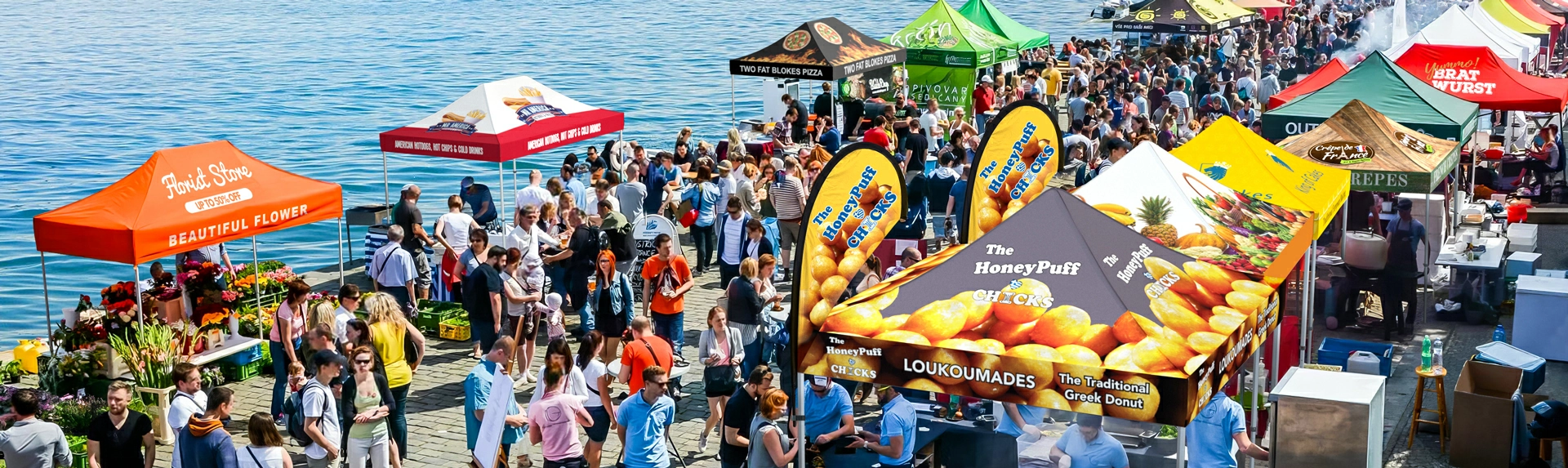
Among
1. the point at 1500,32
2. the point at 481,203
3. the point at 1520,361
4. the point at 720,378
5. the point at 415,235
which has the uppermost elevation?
the point at 1500,32

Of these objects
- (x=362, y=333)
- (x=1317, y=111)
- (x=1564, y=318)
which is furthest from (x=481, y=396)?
(x=1317, y=111)

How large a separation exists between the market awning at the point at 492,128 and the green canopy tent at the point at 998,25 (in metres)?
14.0

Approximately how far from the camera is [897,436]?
826cm

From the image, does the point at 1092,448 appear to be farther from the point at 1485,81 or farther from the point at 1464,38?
the point at 1464,38

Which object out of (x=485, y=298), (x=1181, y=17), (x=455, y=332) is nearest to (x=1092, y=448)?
(x=485, y=298)

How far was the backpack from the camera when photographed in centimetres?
851

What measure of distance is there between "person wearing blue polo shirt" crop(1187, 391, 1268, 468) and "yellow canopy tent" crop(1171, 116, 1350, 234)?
205 centimetres

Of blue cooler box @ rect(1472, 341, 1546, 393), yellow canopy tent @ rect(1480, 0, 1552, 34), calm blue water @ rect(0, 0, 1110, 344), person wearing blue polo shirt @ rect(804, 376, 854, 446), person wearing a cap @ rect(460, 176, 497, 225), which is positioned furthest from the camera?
calm blue water @ rect(0, 0, 1110, 344)

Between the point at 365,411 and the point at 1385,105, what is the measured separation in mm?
11100

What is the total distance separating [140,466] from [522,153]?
6902mm

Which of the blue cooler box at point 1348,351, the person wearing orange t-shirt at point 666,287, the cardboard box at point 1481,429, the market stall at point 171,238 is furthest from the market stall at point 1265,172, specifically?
the market stall at point 171,238

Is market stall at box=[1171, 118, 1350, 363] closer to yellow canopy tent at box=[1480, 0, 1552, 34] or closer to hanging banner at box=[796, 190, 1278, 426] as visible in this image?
hanging banner at box=[796, 190, 1278, 426]

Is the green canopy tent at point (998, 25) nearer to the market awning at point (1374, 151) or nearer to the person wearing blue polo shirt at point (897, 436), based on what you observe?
the market awning at point (1374, 151)

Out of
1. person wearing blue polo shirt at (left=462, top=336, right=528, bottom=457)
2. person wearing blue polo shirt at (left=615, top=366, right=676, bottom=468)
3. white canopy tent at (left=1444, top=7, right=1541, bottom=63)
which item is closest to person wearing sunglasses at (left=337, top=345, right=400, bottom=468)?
person wearing blue polo shirt at (left=462, top=336, right=528, bottom=457)
